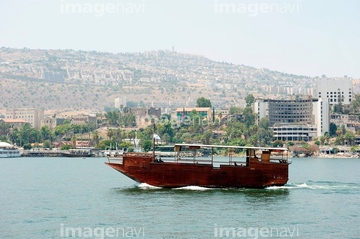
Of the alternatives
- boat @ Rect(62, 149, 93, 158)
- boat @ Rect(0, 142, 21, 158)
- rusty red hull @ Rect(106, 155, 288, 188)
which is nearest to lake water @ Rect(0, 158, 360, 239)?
rusty red hull @ Rect(106, 155, 288, 188)

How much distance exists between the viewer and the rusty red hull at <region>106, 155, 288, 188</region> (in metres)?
66.3

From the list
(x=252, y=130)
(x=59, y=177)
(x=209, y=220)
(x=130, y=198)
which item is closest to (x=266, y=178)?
(x=130, y=198)

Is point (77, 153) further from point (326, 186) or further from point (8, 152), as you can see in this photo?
point (326, 186)

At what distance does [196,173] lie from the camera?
66562mm

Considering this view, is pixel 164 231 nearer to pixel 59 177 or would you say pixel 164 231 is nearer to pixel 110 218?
pixel 110 218

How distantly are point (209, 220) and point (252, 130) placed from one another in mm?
149896

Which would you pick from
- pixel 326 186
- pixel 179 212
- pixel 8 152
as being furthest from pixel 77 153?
pixel 179 212

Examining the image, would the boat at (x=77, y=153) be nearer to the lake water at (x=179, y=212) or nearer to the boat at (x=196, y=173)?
the lake water at (x=179, y=212)

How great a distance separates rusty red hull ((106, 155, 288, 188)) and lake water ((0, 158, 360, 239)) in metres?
0.83

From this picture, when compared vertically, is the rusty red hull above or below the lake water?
above

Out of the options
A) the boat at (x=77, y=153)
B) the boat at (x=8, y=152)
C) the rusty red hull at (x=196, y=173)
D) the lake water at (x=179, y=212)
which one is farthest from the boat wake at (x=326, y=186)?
the boat at (x=77, y=153)

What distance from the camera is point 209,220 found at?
166ft

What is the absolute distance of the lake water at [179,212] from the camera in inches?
1839

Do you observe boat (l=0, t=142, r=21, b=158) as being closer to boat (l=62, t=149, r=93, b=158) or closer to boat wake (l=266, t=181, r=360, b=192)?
boat (l=62, t=149, r=93, b=158)
